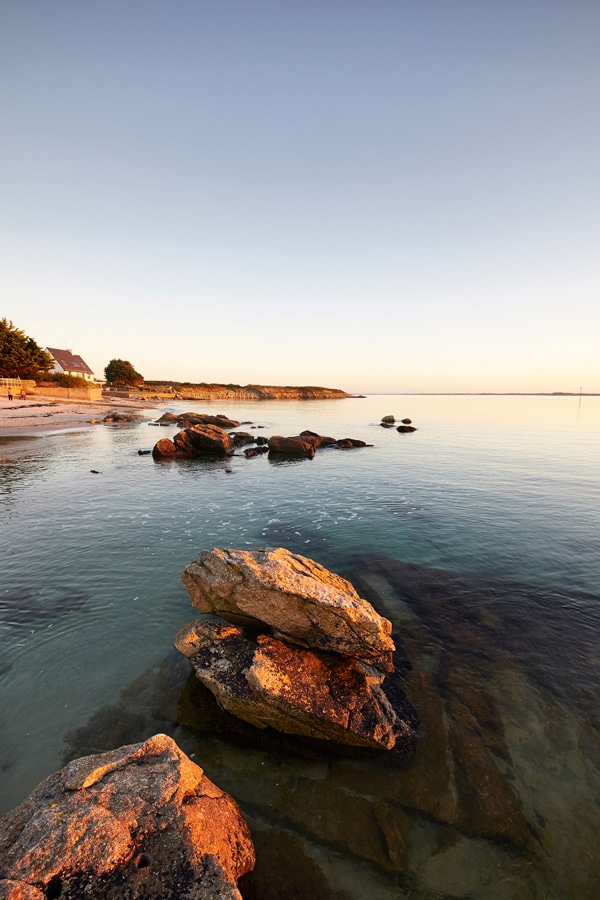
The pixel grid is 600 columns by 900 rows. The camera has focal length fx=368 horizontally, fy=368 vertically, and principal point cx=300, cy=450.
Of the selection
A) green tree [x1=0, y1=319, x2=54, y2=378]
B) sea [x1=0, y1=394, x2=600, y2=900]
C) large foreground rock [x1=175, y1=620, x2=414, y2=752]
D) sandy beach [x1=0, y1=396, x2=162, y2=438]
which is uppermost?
green tree [x1=0, y1=319, x2=54, y2=378]

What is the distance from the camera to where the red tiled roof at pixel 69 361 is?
141587 millimetres

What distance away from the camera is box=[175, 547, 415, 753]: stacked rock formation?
318 inches

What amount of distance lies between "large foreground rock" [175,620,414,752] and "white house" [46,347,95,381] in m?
156

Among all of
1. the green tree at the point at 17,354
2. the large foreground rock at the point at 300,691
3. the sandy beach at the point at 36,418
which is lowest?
the large foreground rock at the point at 300,691

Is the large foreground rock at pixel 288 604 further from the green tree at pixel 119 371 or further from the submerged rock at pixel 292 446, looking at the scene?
the green tree at pixel 119 371

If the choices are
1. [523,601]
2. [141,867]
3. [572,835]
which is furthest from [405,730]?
[523,601]

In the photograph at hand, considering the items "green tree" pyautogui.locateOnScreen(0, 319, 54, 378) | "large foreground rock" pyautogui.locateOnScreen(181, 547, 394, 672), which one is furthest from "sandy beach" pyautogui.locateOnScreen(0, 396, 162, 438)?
Answer: "large foreground rock" pyautogui.locateOnScreen(181, 547, 394, 672)

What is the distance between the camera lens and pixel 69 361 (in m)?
146

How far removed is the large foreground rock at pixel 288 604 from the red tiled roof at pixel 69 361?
15749 cm

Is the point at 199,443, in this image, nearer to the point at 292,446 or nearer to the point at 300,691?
the point at 292,446

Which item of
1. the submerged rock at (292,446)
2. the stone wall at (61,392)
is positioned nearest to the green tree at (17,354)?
the stone wall at (61,392)

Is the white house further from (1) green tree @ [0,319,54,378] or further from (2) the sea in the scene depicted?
(2) the sea

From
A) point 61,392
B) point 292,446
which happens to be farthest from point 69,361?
point 292,446

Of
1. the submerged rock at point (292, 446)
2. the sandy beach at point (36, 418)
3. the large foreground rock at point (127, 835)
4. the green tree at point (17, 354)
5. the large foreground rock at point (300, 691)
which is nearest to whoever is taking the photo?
the large foreground rock at point (127, 835)
